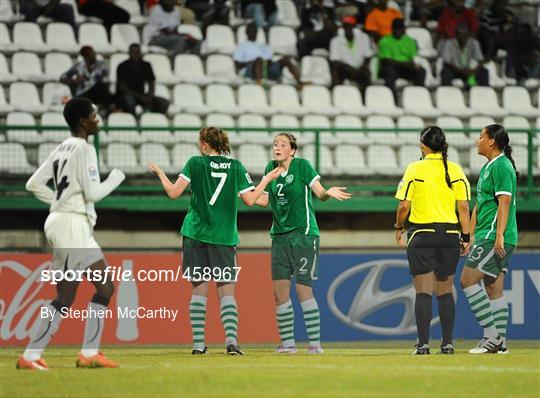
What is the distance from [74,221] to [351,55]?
11249 mm

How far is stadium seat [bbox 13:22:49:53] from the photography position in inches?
728

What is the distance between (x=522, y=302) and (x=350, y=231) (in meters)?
3.04

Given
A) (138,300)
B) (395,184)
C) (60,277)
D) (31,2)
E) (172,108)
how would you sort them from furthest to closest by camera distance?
(31,2) < (172,108) < (395,184) < (138,300) < (60,277)

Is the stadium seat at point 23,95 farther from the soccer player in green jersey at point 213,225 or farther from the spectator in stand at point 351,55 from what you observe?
the soccer player in green jersey at point 213,225

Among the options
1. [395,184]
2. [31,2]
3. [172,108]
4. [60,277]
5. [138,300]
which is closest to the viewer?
[60,277]

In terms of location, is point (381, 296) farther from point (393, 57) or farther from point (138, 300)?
point (393, 57)

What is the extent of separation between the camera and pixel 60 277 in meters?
9.27

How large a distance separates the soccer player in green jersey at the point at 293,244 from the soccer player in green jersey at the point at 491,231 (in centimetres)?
133

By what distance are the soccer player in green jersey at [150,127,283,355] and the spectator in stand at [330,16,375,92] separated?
8712mm

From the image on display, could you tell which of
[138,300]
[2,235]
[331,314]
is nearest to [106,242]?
[2,235]

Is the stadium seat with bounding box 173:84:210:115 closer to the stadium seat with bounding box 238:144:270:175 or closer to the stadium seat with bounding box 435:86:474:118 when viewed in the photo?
the stadium seat with bounding box 238:144:270:175

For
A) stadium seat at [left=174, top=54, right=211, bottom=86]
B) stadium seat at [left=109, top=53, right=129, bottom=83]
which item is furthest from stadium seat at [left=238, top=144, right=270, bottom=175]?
stadium seat at [left=109, top=53, right=129, bottom=83]

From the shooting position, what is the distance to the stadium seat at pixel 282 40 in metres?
19.9

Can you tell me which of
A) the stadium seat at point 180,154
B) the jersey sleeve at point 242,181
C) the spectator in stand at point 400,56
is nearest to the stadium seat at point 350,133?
the spectator in stand at point 400,56
